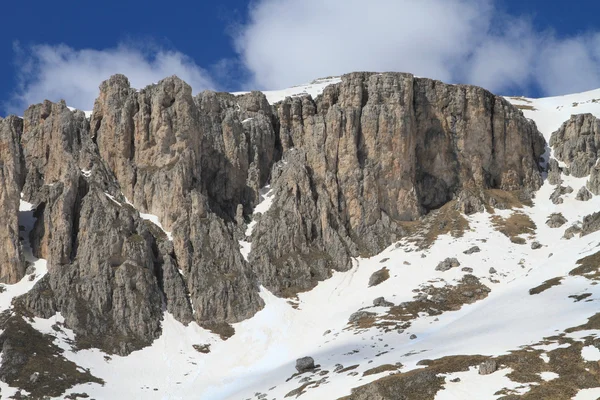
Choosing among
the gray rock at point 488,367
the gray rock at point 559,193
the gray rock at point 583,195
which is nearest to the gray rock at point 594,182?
the gray rock at point 583,195

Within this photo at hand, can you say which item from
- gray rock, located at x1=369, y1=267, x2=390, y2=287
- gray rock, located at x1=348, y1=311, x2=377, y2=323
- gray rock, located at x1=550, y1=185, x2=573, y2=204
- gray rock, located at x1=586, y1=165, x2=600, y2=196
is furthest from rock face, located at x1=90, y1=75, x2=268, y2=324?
gray rock, located at x1=586, y1=165, x2=600, y2=196

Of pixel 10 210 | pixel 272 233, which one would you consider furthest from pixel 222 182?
pixel 10 210

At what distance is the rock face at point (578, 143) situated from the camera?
139 m

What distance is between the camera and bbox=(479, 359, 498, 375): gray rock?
55.1 metres

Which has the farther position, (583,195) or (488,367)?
A: (583,195)

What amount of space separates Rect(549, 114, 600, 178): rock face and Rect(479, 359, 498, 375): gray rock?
97474 millimetres

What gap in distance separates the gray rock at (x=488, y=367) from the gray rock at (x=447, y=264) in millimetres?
52156

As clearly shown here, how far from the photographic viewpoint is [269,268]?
112875mm

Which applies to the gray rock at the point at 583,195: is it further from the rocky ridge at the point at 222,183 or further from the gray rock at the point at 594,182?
the rocky ridge at the point at 222,183

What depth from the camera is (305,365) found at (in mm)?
78188

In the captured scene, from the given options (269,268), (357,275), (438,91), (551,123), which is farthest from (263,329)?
(551,123)

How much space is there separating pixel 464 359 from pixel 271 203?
242 ft

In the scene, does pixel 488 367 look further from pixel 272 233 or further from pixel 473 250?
pixel 272 233

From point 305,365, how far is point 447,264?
40762 millimetres
